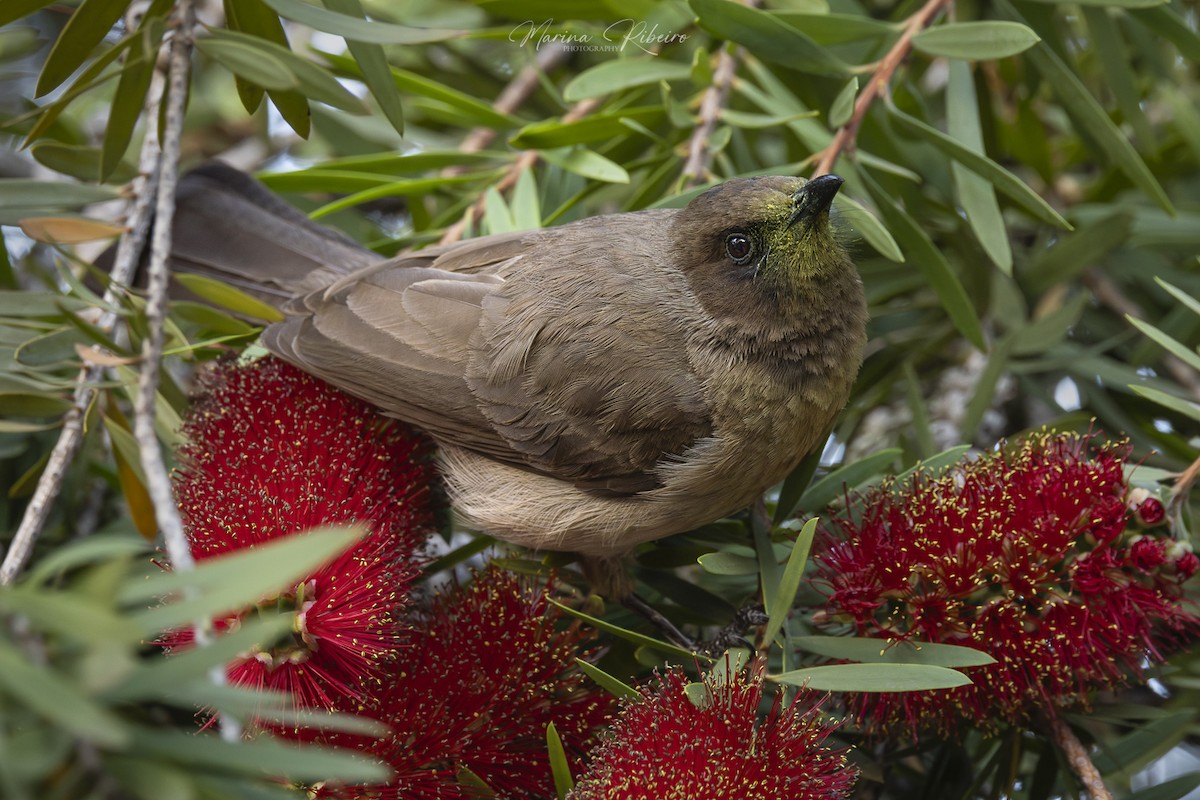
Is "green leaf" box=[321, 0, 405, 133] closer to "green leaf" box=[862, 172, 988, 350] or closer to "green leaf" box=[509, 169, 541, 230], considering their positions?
"green leaf" box=[509, 169, 541, 230]

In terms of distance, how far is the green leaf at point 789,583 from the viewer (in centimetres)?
190

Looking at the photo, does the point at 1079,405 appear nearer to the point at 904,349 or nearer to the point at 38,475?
the point at 904,349

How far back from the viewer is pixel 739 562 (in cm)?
228

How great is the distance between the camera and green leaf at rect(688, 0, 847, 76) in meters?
2.49

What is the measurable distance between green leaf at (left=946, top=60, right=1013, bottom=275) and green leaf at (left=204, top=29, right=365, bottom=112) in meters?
1.62

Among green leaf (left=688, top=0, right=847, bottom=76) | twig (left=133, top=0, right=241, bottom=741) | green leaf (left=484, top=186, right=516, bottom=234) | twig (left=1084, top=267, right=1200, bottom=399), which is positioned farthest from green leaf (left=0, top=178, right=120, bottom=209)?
twig (left=1084, top=267, right=1200, bottom=399)

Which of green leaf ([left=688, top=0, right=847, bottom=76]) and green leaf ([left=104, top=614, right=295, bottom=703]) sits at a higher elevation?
green leaf ([left=688, top=0, right=847, bottom=76])

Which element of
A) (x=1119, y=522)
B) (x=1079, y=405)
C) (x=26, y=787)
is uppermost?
(x=26, y=787)

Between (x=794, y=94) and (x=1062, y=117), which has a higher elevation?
(x=794, y=94)

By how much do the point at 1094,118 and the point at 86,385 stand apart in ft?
8.51

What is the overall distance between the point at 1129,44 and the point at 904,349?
1271mm

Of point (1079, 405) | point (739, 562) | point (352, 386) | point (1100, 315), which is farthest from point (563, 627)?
point (1100, 315)

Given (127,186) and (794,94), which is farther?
(794,94)

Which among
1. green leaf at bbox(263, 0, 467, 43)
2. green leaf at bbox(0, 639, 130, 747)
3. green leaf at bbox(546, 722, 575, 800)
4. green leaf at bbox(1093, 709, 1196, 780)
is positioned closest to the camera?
green leaf at bbox(0, 639, 130, 747)
